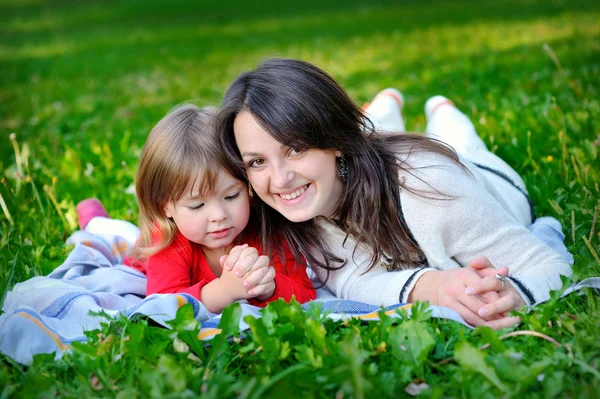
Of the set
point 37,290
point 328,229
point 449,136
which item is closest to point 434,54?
point 449,136

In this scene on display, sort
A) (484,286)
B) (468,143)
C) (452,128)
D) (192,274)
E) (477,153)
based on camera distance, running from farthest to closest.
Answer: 1. (452,128)
2. (468,143)
3. (477,153)
4. (192,274)
5. (484,286)

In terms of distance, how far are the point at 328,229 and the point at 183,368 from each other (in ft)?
3.90

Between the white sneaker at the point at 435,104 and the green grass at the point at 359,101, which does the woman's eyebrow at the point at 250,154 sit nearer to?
the green grass at the point at 359,101

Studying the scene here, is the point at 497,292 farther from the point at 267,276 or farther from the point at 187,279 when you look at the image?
the point at 187,279

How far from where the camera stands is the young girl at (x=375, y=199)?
2701 mm

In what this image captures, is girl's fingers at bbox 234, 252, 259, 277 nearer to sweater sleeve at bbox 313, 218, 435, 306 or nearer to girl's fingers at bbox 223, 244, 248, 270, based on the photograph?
girl's fingers at bbox 223, 244, 248, 270

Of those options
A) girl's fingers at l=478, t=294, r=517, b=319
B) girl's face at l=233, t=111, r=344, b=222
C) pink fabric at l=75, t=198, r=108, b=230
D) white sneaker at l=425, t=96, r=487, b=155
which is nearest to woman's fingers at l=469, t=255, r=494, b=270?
girl's fingers at l=478, t=294, r=517, b=319

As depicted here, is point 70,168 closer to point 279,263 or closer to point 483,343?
point 279,263

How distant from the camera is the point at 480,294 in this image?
2582mm

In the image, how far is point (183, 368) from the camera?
2.13 m

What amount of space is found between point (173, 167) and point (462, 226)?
1.28 metres

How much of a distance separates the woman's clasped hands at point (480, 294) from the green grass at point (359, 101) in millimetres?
109

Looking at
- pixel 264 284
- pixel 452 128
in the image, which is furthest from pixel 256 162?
pixel 452 128

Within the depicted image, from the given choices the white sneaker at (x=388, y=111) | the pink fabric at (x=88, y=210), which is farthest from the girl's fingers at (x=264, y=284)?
the white sneaker at (x=388, y=111)
